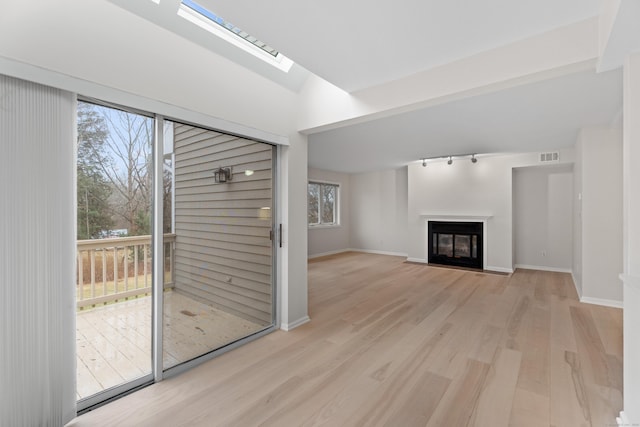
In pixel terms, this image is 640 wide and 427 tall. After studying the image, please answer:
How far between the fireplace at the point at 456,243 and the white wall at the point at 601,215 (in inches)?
83.4

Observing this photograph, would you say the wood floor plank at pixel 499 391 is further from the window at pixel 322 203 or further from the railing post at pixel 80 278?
the window at pixel 322 203

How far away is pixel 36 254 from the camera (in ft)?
5.08

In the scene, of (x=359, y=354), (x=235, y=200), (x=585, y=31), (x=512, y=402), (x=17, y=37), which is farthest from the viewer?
(x=235, y=200)

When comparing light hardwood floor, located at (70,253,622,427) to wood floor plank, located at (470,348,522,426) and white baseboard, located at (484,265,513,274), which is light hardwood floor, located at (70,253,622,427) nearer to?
wood floor plank, located at (470,348,522,426)

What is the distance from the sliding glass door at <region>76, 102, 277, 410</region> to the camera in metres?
1.86

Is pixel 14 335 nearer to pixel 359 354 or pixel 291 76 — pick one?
pixel 359 354

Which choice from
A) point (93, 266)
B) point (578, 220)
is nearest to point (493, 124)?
point (578, 220)

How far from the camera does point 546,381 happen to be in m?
2.11

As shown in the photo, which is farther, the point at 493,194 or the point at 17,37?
the point at 493,194

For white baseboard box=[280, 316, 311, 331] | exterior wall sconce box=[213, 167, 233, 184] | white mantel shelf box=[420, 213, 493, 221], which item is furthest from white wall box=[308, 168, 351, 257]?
exterior wall sconce box=[213, 167, 233, 184]

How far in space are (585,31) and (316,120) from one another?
210 centimetres

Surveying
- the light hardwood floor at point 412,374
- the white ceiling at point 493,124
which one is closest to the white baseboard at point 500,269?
the light hardwood floor at point 412,374

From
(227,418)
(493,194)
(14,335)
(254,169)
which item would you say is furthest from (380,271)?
(14,335)

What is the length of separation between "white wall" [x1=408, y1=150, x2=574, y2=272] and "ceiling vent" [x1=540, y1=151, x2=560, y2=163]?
8 centimetres
